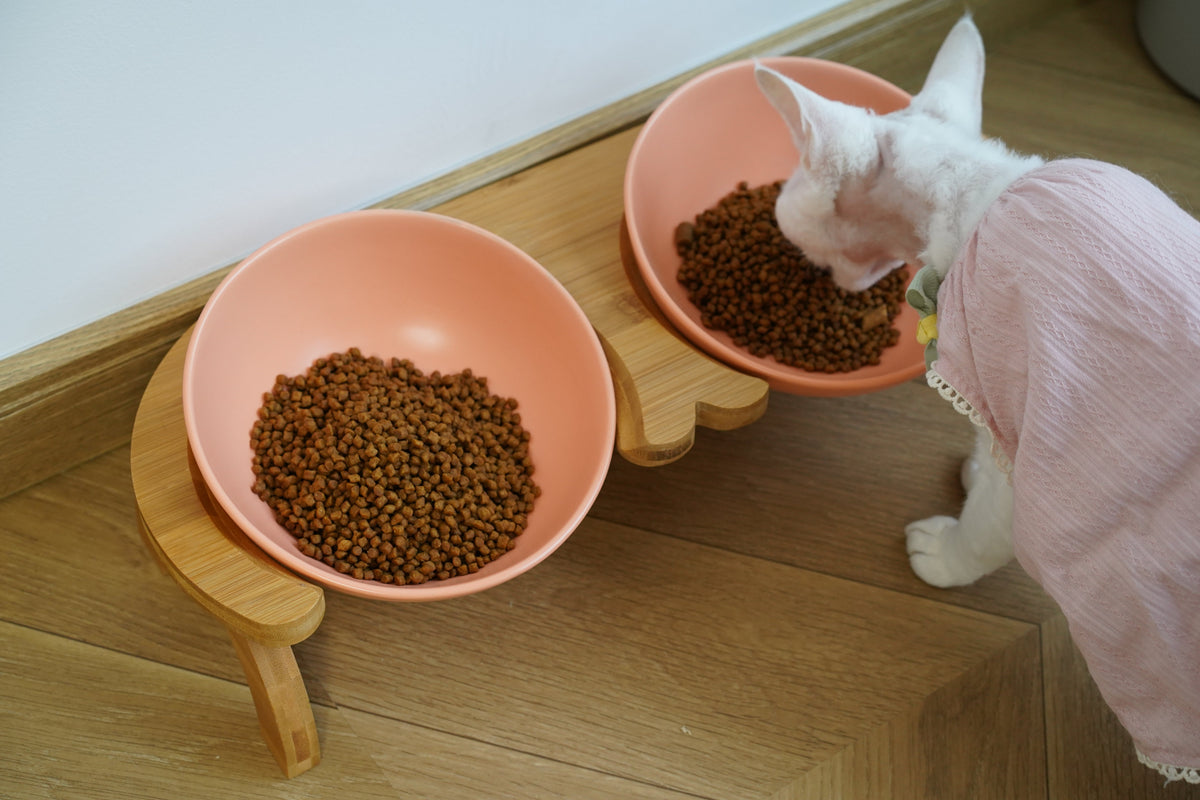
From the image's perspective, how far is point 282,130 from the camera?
1027mm

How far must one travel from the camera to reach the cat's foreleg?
1.01 metres

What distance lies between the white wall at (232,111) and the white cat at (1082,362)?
0.38m

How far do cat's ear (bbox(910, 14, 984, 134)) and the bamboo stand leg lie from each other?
32.7 inches

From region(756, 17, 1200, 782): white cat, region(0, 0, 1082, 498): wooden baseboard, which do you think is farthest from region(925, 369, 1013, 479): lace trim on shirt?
region(0, 0, 1082, 498): wooden baseboard

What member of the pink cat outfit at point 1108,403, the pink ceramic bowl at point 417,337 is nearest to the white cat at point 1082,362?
the pink cat outfit at point 1108,403

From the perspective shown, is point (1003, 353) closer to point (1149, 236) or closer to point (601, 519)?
point (1149, 236)

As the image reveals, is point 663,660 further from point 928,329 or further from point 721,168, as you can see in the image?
point 721,168

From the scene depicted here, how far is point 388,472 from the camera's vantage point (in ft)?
3.17

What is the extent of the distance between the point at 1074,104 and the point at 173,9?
1.41 m

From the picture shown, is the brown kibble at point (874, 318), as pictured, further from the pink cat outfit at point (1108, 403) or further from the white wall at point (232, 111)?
the white wall at point (232, 111)

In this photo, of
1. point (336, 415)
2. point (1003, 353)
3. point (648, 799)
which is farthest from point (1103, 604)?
point (336, 415)

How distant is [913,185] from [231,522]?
73 centimetres

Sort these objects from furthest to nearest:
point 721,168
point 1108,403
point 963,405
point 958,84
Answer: point 721,168
point 958,84
point 963,405
point 1108,403

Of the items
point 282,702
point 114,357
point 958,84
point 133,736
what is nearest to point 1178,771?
point 958,84
